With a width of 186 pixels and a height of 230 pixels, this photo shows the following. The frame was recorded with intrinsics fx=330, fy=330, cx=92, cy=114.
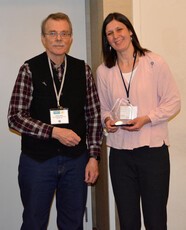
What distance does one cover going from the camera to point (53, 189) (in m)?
1.92

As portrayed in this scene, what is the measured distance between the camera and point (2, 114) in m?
2.71

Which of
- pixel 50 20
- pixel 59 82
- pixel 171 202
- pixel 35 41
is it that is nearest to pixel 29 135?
pixel 59 82

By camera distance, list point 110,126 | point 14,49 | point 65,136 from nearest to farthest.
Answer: point 65,136
point 110,126
point 14,49

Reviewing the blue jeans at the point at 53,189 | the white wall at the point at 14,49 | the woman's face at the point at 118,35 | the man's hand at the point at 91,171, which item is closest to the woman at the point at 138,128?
the woman's face at the point at 118,35

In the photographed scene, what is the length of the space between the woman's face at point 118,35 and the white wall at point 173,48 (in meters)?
0.54

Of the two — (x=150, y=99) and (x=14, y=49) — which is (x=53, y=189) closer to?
(x=150, y=99)

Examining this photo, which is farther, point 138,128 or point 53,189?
point 53,189

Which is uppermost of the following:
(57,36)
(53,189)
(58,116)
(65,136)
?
(57,36)

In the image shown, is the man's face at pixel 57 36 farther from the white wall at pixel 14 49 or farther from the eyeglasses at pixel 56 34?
the white wall at pixel 14 49

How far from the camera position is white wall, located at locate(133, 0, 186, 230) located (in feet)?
7.89

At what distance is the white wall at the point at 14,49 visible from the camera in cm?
264

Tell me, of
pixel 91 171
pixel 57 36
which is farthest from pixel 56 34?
pixel 91 171

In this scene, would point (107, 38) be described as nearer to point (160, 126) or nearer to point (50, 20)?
point (50, 20)

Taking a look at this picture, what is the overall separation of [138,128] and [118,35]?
54 centimetres
